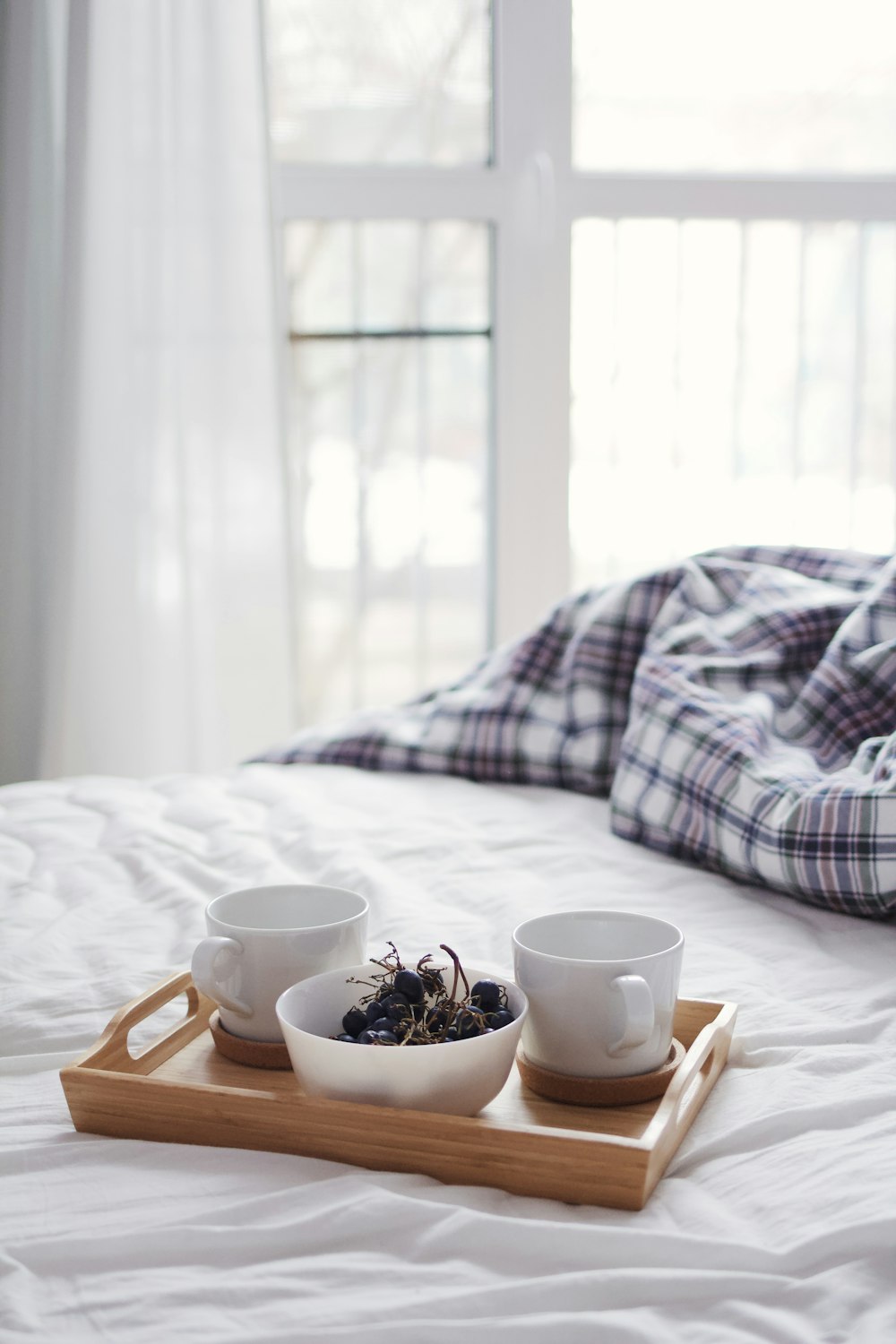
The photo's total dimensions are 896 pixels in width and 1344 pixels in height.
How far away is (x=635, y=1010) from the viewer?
66 centimetres

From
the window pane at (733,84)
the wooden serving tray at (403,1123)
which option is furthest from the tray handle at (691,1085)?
the window pane at (733,84)

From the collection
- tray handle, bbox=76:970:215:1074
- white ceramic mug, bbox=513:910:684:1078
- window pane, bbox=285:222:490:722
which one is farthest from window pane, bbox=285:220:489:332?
white ceramic mug, bbox=513:910:684:1078

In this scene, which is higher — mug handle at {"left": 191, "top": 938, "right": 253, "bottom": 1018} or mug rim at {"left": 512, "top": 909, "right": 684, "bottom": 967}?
mug rim at {"left": 512, "top": 909, "right": 684, "bottom": 967}

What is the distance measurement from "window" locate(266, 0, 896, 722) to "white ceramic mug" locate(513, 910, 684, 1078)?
1.77 meters

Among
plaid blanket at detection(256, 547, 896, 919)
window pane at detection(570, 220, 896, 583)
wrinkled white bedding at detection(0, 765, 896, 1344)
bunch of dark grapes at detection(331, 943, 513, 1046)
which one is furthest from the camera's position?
window pane at detection(570, 220, 896, 583)

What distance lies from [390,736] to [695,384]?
3.79 feet

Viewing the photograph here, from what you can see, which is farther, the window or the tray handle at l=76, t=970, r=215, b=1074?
the window

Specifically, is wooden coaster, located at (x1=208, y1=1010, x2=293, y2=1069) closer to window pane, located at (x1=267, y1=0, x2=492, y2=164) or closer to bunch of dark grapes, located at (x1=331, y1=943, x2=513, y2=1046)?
bunch of dark grapes, located at (x1=331, y1=943, x2=513, y2=1046)

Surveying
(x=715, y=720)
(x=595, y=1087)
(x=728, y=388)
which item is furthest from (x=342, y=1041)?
(x=728, y=388)

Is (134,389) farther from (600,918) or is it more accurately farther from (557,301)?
(600,918)

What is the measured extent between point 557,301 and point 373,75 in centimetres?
50

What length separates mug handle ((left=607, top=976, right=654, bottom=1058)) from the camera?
0.65 m

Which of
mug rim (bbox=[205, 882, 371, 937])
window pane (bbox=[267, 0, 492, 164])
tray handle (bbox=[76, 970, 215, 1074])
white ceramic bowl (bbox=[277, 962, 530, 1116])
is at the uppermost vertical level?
window pane (bbox=[267, 0, 492, 164])

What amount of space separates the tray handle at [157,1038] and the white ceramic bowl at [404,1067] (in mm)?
117
